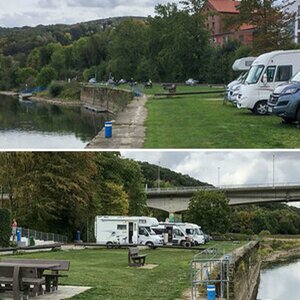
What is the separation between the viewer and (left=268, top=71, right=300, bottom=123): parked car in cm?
1973

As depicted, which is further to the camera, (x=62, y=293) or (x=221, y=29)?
(x=221, y=29)

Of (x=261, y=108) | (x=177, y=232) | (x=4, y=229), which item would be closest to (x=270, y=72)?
(x=261, y=108)

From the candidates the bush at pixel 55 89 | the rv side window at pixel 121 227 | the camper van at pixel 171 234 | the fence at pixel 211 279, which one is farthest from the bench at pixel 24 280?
the bush at pixel 55 89

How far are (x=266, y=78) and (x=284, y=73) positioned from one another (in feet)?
2.39

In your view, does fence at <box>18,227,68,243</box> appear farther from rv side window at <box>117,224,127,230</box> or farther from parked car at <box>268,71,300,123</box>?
parked car at <box>268,71,300,123</box>

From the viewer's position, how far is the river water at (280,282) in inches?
1091

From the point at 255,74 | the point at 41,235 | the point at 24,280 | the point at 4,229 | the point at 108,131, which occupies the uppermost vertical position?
the point at 255,74

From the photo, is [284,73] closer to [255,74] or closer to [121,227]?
[255,74]

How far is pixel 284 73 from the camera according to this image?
24.6m

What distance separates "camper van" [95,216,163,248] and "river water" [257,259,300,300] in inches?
248

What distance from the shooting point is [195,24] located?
6819 centimetres

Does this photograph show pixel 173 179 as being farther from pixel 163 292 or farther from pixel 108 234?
pixel 163 292

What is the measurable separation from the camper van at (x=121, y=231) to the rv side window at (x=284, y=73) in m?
13.5

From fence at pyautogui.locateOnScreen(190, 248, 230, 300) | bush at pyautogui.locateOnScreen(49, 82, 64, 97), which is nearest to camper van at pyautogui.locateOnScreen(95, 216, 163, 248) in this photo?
fence at pyautogui.locateOnScreen(190, 248, 230, 300)
